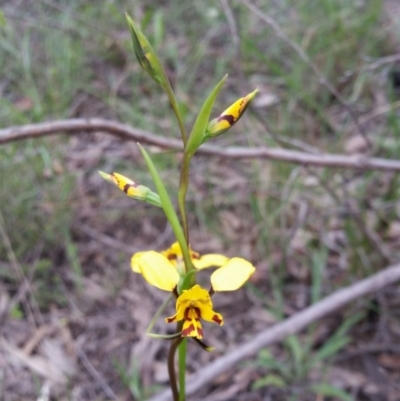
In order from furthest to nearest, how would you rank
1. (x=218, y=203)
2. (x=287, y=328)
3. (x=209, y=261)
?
1. (x=218, y=203)
2. (x=287, y=328)
3. (x=209, y=261)

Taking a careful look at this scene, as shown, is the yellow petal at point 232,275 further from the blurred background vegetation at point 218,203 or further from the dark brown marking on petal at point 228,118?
the blurred background vegetation at point 218,203

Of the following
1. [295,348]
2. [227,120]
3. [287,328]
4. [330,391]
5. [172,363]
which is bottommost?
[330,391]

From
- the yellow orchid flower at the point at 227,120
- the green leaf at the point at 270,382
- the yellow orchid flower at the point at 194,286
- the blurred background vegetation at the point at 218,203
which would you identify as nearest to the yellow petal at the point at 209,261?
the yellow orchid flower at the point at 194,286

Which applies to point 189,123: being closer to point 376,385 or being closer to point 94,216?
point 94,216

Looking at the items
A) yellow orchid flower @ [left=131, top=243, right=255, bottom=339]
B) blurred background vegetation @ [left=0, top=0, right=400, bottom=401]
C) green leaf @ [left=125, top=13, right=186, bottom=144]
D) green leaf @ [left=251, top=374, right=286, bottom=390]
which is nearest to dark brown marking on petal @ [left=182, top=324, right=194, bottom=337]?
yellow orchid flower @ [left=131, top=243, right=255, bottom=339]

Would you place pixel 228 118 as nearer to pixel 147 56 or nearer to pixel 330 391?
pixel 147 56

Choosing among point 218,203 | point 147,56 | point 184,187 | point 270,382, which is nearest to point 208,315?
point 184,187

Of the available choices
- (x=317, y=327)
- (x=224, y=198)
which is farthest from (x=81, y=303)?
(x=317, y=327)

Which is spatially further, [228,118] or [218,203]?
[218,203]
